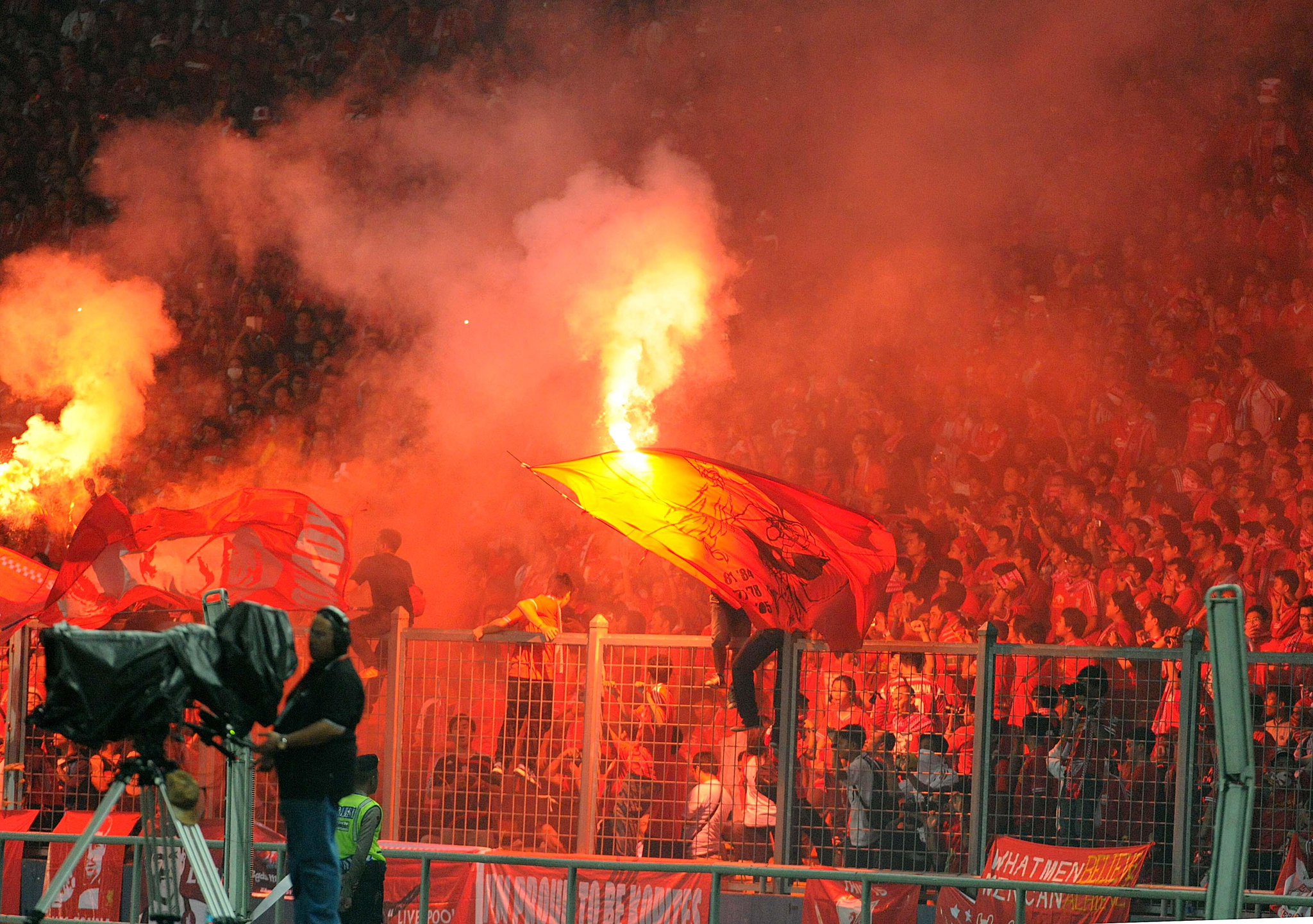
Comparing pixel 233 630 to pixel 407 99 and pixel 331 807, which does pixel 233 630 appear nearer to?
pixel 331 807

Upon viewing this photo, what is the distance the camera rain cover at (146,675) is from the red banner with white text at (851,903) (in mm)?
3266

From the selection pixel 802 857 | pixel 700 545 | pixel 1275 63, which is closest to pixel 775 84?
pixel 1275 63

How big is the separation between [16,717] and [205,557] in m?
1.51

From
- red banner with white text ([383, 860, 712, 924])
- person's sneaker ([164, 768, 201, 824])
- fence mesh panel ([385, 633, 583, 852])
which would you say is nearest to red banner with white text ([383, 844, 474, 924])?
red banner with white text ([383, 860, 712, 924])

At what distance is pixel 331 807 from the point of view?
6031 mm

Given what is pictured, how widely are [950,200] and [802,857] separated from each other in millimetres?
8223

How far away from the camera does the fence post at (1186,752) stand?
8109mm

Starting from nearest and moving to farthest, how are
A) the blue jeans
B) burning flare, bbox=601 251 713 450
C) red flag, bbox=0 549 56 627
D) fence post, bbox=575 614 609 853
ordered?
1. the blue jeans
2. fence post, bbox=575 614 609 853
3. red flag, bbox=0 549 56 627
4. burning flare, bbox=601 251 713 450

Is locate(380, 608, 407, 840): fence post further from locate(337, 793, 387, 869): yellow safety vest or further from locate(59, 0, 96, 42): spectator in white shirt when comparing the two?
locate(59, 0, 96, 42): spectator in white shirt

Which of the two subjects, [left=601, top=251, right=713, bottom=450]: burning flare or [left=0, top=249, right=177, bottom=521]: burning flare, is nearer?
[left=601, top=251, right=713, bottom=450]: burning flare

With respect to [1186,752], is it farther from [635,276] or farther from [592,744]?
[635,276]

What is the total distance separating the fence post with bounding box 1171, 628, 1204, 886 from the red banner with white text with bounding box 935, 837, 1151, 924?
0.28m

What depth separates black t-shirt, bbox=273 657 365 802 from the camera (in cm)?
595

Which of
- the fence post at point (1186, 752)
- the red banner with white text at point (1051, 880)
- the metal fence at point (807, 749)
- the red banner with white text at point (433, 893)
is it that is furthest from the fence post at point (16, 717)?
the fence post at point (1186, 752)
